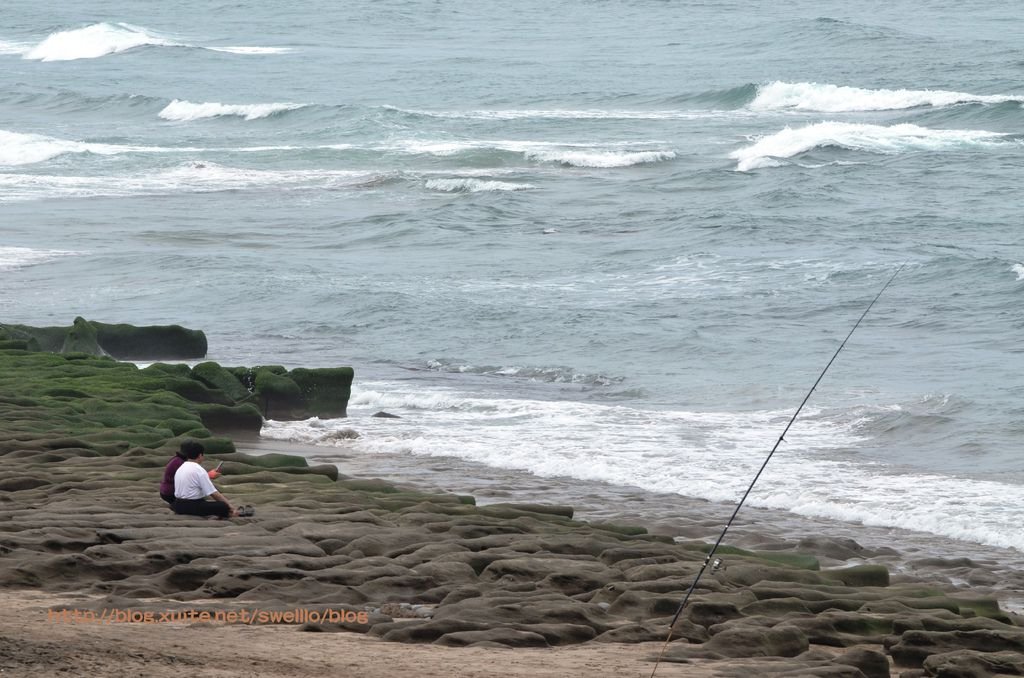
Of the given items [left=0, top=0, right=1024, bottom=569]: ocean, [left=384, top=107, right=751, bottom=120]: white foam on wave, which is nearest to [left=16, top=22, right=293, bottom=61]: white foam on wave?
[left=0, top=0, right=1024, bottom=569]: ocean

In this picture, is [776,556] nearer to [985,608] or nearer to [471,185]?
[985,608]

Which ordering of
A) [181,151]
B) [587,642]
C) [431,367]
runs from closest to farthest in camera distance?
1. [587,642]
2. [431,367]
3. [181,151]

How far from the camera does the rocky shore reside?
7.27 m

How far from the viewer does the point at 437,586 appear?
8383 millimetres

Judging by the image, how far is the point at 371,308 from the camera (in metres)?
21.5

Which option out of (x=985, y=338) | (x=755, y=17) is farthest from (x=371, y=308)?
(x=755, y=17)

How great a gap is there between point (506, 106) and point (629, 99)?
408cm

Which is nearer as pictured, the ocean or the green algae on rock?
the ocean

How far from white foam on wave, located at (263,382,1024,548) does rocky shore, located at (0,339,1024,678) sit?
1.45 metres

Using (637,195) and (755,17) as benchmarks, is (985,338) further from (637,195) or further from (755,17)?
(755,17)

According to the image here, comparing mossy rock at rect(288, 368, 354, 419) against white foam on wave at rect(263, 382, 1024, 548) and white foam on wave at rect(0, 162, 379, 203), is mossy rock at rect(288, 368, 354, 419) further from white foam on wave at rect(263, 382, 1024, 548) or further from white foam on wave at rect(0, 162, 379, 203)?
white foam on wave at rect(0, 162, 379, 203)

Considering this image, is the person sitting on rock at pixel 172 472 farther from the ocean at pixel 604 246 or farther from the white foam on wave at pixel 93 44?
the white foam on wave at pixel 93 44

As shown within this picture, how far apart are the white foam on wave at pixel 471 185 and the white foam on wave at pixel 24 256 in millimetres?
10325

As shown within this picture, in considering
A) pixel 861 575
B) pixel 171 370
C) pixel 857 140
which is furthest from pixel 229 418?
pixel 857 140
